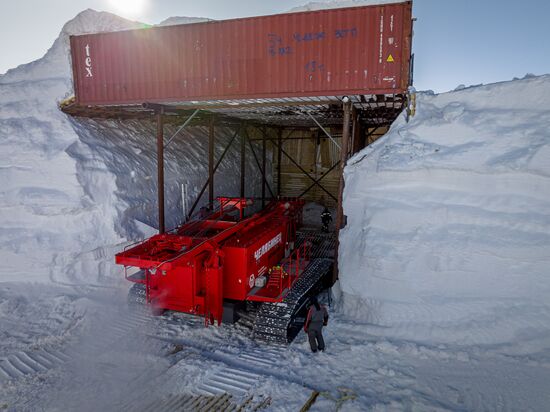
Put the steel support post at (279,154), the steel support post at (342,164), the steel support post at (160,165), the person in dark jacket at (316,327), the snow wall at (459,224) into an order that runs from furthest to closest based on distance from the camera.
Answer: the steel support post at (279,154), the steel support post at (160,165), the steel support post at (342,164), the snow wall at (459,224), the person in dark jacket at (316,327)

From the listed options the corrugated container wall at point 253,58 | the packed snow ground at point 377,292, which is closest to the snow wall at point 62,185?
the packed snow ground at point 377,292

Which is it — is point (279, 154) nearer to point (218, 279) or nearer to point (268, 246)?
point (268, 246)

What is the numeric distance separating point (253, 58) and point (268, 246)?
4.64 m

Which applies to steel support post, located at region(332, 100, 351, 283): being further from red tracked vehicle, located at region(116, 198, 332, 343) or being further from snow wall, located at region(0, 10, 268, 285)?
snow wall, located at region(0, 10, 268, 285)

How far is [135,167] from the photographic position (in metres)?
11.8

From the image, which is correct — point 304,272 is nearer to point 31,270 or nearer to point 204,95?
point 204,95

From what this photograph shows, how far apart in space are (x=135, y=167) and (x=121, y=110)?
181cm

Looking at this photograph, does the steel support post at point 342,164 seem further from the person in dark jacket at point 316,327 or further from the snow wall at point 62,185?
the snow wall at point 62,185

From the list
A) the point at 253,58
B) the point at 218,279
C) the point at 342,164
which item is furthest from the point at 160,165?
the point at 342,164

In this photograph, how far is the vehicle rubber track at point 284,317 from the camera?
22.4 ft

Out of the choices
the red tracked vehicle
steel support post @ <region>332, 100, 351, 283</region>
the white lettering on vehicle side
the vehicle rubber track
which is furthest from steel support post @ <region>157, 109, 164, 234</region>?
steel support post @ <region>332, 100, 351, 283</region>

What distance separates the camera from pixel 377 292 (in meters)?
7.61

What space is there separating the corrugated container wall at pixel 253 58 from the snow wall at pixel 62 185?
4.78 feet

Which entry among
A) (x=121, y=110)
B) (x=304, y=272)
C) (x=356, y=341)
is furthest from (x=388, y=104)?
(x=121, y=110)
